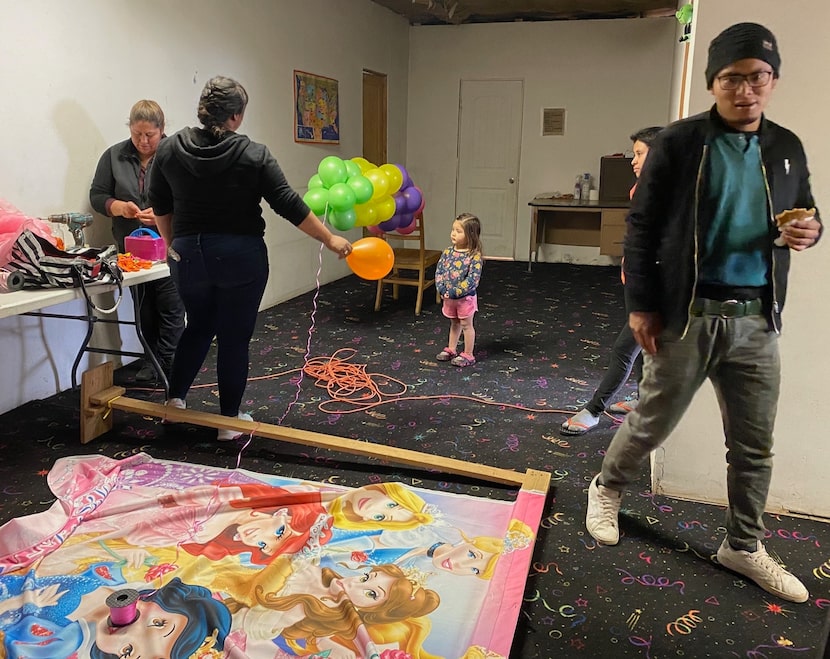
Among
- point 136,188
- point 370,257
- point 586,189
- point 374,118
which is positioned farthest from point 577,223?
point 136,188

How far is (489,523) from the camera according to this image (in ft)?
7.16

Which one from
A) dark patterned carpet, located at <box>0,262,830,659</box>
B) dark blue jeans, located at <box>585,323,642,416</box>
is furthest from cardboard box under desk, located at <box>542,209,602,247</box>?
dark blue jeans, located at <box>585,323,642,416</box>

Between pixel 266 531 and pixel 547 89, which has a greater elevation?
pixel 547 89

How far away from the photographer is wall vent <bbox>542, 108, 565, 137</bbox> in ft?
24.2

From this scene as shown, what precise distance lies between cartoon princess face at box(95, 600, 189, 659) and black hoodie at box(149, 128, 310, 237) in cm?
135

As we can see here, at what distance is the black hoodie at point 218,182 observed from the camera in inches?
94.4

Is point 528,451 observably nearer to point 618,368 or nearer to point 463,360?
point 618,368

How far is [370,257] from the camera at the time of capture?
2871 mm

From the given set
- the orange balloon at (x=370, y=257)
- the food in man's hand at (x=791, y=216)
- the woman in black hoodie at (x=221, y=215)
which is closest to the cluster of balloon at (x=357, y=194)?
the orange balloon at (x=370, y=257)

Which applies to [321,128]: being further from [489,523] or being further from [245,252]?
[489,523]

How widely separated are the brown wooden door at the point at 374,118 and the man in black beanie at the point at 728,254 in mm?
5628

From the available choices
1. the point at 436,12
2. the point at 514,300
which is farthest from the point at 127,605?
the point at 436,12

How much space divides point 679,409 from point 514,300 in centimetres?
383

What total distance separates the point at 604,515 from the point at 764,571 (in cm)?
46
